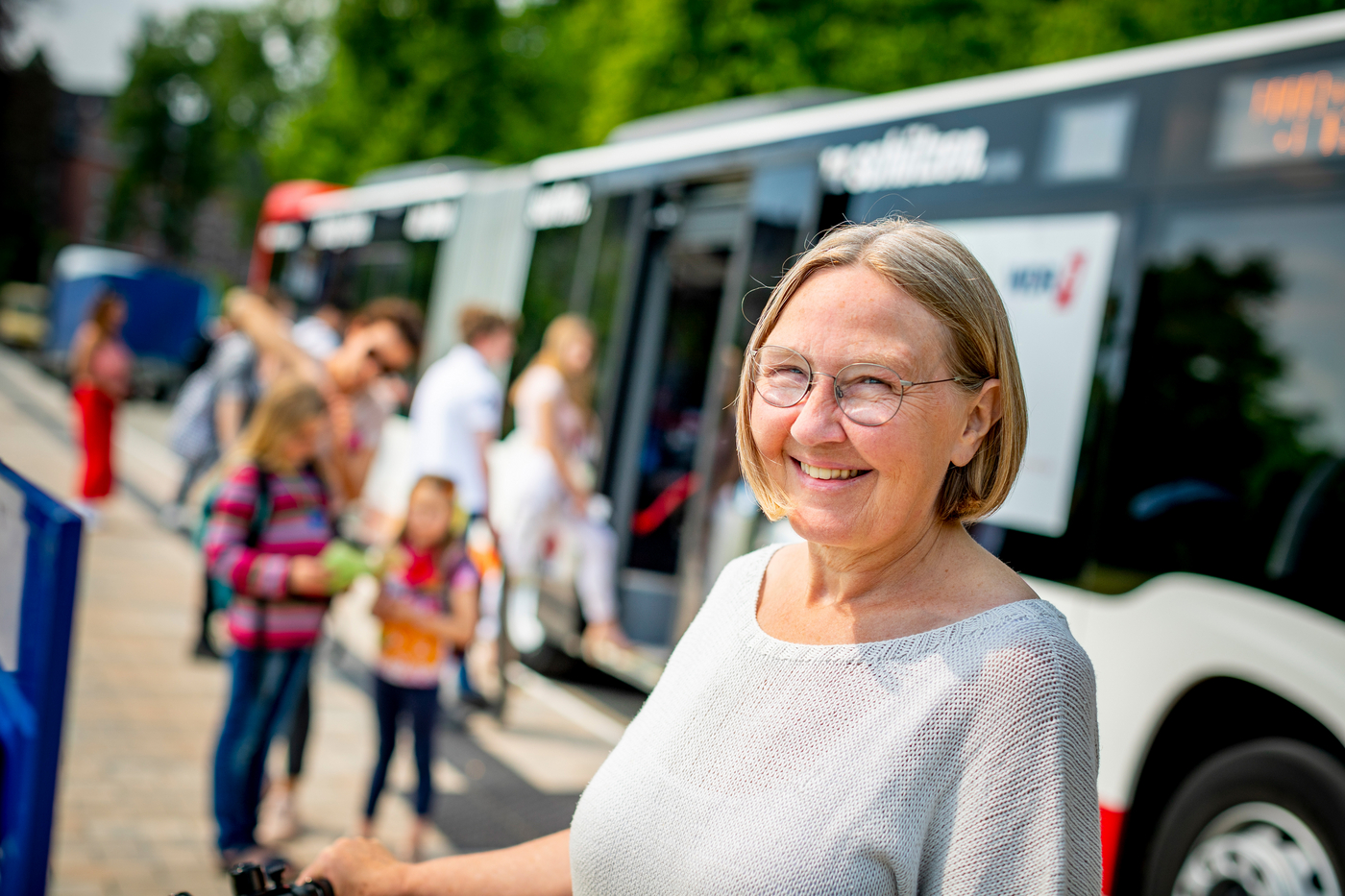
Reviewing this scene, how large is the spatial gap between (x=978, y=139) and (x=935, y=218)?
371 millimetres

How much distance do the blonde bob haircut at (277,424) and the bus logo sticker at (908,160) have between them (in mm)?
2789

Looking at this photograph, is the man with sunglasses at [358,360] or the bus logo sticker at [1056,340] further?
the man with sunglasses at [358,360]

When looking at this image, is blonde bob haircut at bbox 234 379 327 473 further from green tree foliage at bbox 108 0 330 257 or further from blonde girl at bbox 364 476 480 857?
green tree foliage at bbox 108 0 330 257

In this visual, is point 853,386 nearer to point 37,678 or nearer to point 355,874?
point 355,874

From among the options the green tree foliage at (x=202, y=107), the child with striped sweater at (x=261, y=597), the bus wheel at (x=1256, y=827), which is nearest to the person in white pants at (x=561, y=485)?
the child with striped sweater at (x=261, y=597)

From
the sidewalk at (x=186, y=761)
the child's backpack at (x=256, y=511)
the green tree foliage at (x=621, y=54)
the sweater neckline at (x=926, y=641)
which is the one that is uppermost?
the green tree foliage at (x=621, y=54)

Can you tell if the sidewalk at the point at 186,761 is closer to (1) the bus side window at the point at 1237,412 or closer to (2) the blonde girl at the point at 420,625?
(2) the blonde girl at the point at 420,625

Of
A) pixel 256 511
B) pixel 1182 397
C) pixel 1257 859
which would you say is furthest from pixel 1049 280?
pixel 256 511

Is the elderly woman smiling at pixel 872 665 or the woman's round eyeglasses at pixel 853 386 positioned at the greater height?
the woman's round eyeglasses at pixel 853 386

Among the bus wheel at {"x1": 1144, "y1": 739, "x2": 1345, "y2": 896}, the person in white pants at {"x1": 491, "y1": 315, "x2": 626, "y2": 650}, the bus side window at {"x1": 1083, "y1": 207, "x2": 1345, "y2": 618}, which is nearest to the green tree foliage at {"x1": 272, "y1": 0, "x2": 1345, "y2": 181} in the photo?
the person in white pants at {"x1": 491, "y1": 315, "x2": 626, "y2": 650}

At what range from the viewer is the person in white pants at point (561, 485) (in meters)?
7.00

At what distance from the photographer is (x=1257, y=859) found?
373 centimetres

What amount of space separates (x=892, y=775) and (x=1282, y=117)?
3547 mm

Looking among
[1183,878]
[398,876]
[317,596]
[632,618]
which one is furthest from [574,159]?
[398,876]
